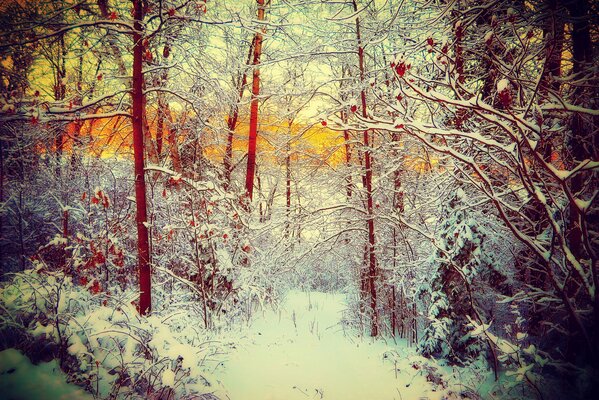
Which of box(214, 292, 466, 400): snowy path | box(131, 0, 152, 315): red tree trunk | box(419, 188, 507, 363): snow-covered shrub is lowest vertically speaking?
box(214, 292, 466, 400): snowy path

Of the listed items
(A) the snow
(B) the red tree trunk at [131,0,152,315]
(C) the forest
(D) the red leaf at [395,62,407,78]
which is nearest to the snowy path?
(C) the forest

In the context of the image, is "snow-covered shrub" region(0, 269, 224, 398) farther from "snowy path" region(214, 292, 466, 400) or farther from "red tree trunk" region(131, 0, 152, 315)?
"snowy path" region(214, 292, 466, 400)

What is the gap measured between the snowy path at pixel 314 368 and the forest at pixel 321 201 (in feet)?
0.15

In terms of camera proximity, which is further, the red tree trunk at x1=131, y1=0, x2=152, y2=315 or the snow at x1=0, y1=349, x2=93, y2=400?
the red tree trunk at x1=131, y1=0, x2=152, y2=315

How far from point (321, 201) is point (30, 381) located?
22.2ft

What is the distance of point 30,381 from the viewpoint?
3.12 metres

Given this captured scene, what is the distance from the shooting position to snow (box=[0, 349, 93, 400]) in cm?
299

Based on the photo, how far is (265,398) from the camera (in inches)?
173

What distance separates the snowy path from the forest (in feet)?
0.15

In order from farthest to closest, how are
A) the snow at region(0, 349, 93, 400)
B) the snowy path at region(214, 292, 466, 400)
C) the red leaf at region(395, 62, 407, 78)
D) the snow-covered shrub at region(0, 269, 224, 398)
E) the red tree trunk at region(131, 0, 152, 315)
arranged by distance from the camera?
the red tree trunk at region(131, 0, 152, 315) → the snowy path at region(214, 292, 466, 400) → the snow-covered shrub at region(0, 269, 224, 398) → the snow at region(0, 349, 93, 400) → the red leaf at region(395, 62, 407, 78)

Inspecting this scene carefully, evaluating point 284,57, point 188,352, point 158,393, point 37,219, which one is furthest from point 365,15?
point 37,219

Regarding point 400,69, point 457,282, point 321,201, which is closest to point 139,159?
point 400,69

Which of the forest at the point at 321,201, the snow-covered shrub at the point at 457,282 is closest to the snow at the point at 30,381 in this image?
the forest at the point at 321,201

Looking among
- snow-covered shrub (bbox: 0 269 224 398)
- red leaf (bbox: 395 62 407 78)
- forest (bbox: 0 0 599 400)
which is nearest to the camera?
red leaf (bbox: 395 62 407 78)
